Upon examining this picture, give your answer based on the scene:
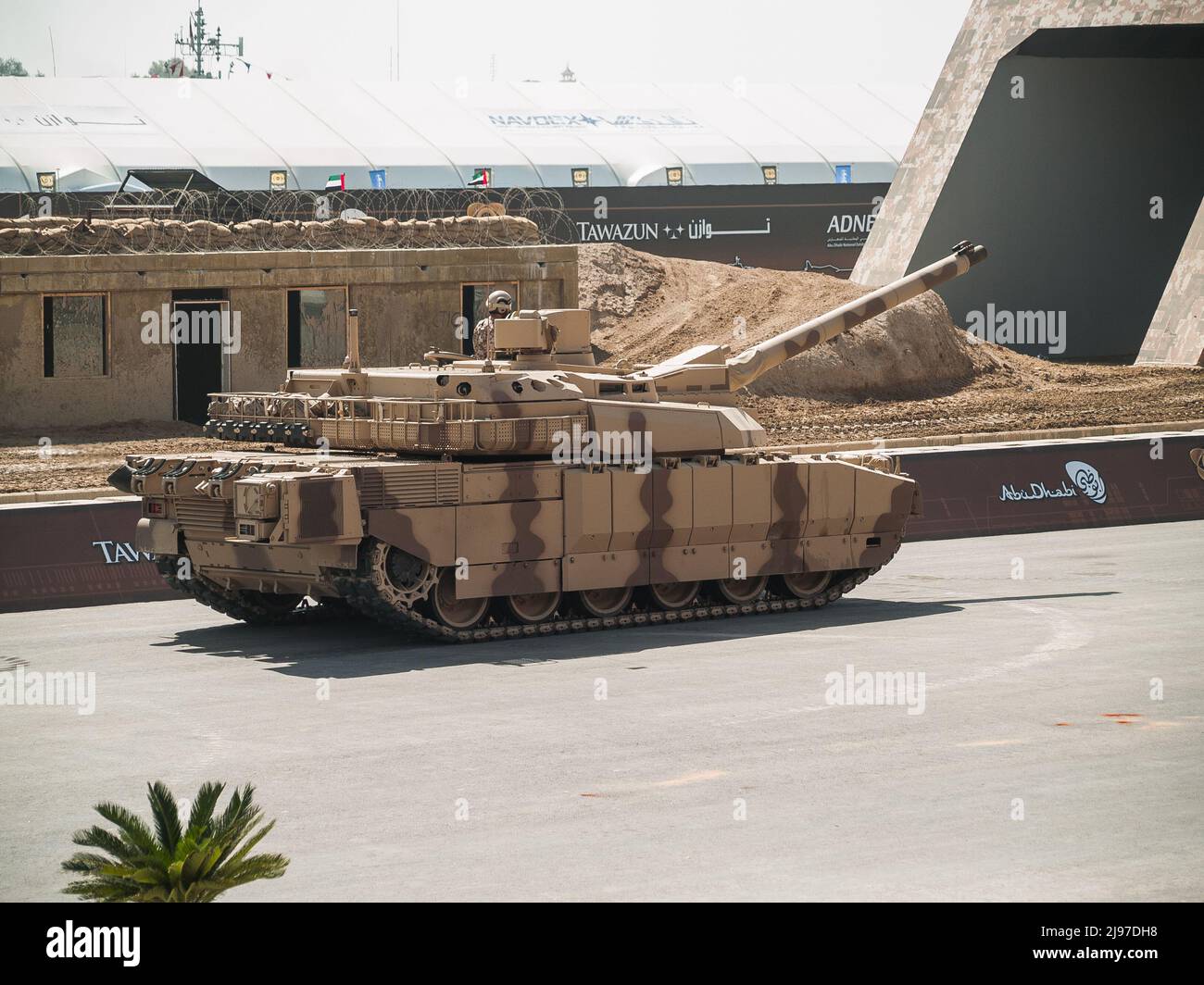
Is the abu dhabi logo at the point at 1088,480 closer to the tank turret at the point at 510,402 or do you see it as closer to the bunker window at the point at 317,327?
the tank turret at the point at 510,402

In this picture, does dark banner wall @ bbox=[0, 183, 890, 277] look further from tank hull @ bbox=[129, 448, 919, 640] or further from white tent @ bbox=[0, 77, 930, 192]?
tank hull @ bbox=[129, 448, 919, 640]

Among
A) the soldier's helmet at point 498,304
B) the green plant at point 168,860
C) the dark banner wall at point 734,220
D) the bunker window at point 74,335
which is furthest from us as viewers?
the dark banner wall at point 734,220

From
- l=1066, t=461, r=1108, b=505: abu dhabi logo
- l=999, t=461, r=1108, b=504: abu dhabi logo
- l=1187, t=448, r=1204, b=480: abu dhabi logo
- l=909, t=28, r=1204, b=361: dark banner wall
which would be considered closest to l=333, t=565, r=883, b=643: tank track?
l=999, t=461, r=1108, b=504: abu dhabi logo

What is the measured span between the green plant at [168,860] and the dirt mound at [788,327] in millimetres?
26813

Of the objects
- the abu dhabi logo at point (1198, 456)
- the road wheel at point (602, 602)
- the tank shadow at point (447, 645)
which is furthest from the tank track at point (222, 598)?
the abu dhabi logo at point (1198, 456)

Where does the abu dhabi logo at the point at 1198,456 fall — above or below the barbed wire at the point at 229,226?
below

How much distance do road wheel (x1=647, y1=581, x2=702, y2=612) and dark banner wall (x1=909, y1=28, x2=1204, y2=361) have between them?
69.6 ft

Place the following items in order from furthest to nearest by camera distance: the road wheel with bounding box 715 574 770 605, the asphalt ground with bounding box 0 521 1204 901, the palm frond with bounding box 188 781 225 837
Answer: the road wheel with bounding box 715 574 770 605
the asphalt ground with bounding box 0 521 1204 901
the palm frond with bounding box 188 781 225 837

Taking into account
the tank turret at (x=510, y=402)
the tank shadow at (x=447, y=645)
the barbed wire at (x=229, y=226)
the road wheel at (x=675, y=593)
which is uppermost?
the barbed wire at (x=229, y=226)

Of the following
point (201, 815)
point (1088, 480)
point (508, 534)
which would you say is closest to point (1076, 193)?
point (1088, 480)

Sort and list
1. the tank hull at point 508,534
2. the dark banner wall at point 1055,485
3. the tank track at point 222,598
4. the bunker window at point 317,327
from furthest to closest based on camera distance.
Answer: the bunker window at point 317,327
the dark banner wall at point 1055,485
the tank track at point 222,598
the tank hull at point 508,534

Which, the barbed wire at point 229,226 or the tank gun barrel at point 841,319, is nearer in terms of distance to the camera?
the tank gun barrel at point 841,319

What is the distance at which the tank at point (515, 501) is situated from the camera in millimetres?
16422

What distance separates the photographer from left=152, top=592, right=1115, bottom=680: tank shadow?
15727 millimetres
